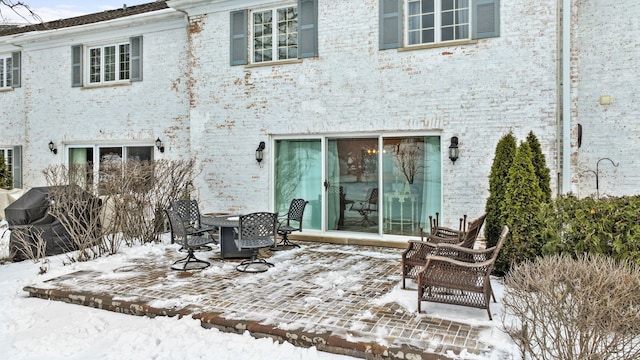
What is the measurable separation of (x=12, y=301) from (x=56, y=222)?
3009 millimetres

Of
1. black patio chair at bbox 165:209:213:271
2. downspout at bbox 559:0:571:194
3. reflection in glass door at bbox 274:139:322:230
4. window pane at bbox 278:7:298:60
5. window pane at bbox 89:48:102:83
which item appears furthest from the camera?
window pane at bbox 89:48:102:83

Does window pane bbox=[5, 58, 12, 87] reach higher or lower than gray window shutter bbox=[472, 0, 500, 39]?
higher

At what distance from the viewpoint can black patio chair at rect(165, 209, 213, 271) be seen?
22.2 ft

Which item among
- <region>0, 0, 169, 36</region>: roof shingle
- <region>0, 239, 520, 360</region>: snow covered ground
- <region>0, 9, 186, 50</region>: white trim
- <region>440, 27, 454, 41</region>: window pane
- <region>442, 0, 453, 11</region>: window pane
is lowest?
<region>0, 239, 520, 360</region>: snow covered ground

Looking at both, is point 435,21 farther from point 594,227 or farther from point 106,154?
point 106,154

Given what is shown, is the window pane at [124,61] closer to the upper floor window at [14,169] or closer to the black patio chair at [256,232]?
the upper floor window at [14,169]

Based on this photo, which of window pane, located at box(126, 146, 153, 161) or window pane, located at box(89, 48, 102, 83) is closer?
window pane, located at box(126, 146, 153, 161)

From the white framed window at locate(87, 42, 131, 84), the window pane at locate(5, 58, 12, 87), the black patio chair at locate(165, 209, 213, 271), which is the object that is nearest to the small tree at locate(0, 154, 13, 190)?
the window pane at locate(5, 58, 12, 87)

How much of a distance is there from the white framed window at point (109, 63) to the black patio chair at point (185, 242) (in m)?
7.53

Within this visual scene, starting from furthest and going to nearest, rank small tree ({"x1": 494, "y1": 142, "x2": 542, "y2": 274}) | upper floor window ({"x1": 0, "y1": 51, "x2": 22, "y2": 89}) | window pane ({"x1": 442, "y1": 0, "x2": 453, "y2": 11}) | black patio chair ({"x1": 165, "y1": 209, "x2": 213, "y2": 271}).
Answer: upper floor window ({"x1": 0, "y1": 51, "x2": 22, "y2": 89})
window pane ({"x1": 442, "y1": 0, "x2": 453, "y2": 11})
black patio chair ({"x1": 165, "y1": 209, "x2": 213, "y2": 271})
small tree ({"x1": 494, "y1": 142, "x2": 542, "y2": 274})

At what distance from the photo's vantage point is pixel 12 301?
585cm

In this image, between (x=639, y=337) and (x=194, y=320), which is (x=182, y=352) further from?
(x=639, y=337)

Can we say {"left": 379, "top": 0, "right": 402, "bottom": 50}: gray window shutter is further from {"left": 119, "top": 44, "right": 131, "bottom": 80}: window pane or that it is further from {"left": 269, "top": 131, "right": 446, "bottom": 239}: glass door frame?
{"left": 119, "top": 44, "right": 131, "bottom": 80}: window pane

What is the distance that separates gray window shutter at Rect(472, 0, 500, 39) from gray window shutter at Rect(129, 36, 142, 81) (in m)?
8.95
